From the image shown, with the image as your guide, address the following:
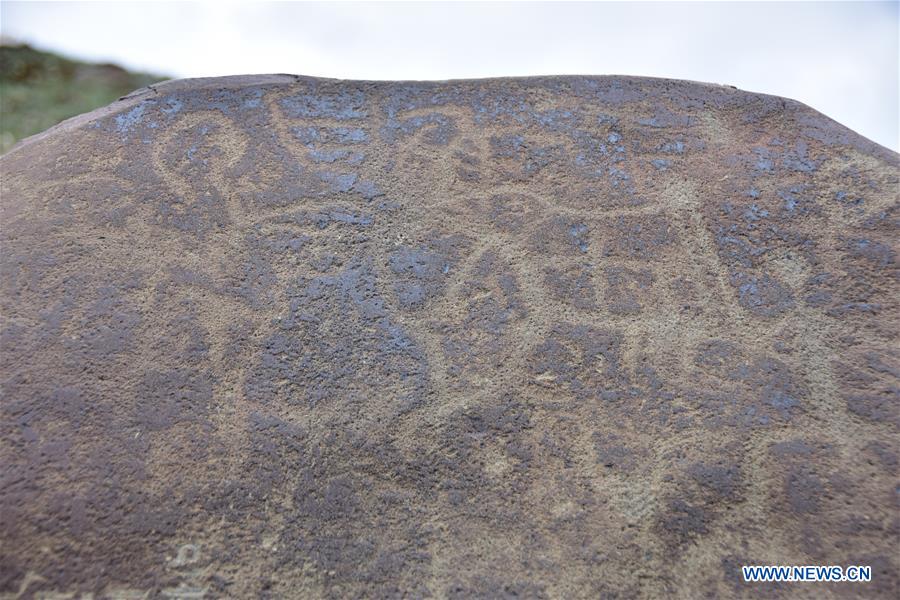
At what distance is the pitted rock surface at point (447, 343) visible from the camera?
1.21m

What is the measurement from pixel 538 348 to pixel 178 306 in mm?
579

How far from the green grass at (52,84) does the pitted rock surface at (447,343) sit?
1.35 m

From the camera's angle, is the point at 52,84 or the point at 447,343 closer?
the point at 447,343

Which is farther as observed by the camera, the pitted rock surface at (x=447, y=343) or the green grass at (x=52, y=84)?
the green grass at (x=52, y=84)

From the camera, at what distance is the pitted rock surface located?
121 cm

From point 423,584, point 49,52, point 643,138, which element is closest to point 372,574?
point 423,584

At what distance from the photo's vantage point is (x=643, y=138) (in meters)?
1.60

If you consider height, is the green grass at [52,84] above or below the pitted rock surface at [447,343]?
above

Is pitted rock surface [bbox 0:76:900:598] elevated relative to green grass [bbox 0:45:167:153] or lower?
lower

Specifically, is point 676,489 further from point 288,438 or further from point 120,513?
point 120,513

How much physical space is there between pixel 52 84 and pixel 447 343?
2201mm

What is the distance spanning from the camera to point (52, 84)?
2.94m

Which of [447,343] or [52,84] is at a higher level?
[52,84]

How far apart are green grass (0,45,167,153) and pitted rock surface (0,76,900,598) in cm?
135
